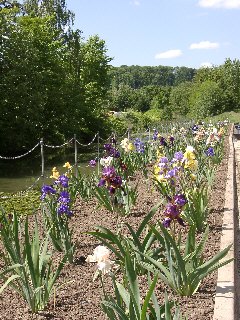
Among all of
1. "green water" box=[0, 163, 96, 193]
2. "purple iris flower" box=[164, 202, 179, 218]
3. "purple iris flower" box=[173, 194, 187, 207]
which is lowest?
"green water" box=[0, 163, 96, 193]

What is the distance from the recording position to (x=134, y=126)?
126ft

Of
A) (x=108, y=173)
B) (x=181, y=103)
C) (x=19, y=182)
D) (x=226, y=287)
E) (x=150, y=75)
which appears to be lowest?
(x=19, y=182)

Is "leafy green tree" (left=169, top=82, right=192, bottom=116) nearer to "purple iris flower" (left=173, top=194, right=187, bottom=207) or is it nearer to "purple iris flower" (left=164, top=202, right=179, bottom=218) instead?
"purple iris flower" (left=173, top=194, right=187, bottom=207)

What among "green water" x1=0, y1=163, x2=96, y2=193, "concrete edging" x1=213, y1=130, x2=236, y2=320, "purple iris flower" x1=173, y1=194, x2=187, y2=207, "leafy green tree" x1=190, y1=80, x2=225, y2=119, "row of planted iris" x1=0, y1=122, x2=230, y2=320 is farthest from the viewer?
"leafy green tree" x1=190, y1=80, x2=225, y2=119

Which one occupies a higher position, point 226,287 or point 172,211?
point 172,211

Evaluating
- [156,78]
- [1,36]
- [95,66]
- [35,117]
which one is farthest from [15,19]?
[156,78]

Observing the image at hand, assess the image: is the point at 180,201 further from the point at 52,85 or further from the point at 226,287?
the point at 52,85

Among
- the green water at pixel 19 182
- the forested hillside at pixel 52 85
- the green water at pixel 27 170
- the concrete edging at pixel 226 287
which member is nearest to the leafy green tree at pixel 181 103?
the forested hillside at pixel 52 85

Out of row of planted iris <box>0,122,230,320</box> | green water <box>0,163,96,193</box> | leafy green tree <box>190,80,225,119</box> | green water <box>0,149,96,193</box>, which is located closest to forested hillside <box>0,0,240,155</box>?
leafy green tree <box>190,80,225,119</box>

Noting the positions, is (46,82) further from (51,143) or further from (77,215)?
(77,215)

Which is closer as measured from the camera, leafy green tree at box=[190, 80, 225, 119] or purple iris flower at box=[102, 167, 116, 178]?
purple iris flower at box=[102, 167, 116, 178]

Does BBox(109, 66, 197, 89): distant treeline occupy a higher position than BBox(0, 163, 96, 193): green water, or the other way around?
BBox(109, 66, 197, 89): distant treeline

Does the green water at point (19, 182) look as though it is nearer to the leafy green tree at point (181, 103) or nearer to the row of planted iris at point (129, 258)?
the row of planted iris at point (129, 258)

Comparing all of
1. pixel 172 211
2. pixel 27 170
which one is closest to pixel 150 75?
pixel 27 170
